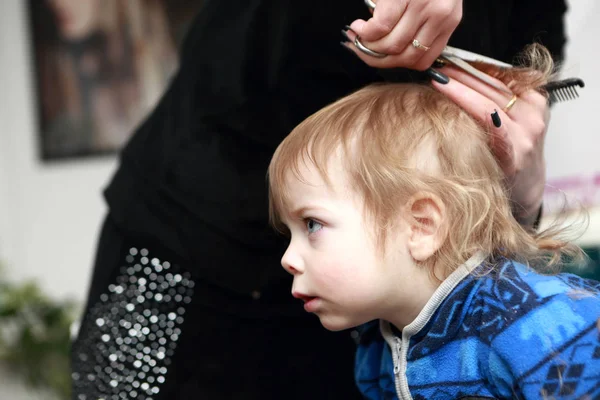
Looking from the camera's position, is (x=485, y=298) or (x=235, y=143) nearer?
(x=485, y=298)

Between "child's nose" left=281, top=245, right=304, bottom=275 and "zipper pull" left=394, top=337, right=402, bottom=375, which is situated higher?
"child's nose" left=281, top=245, right=304, bottom=275

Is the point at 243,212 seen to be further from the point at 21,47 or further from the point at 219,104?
the point at 21,47

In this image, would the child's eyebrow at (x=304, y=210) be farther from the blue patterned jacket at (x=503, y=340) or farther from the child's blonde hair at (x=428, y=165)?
the blue patterned jacket at (x=503, y=340)

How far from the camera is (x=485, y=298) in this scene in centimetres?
70

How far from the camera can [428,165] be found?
748 millimetres

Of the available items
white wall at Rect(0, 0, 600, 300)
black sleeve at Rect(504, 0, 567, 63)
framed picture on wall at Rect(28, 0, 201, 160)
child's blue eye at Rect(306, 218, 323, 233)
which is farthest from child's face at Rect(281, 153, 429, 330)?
white wall at Rect(0, 0, 600, 300)

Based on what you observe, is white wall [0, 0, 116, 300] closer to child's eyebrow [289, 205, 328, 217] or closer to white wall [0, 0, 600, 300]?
white wall [0, 0, 600, 300]

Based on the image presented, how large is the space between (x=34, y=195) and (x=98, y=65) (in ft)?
2.30

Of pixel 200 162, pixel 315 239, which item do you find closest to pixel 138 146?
pixel 200 162

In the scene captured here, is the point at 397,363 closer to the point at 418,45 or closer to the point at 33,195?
the point at 418,45

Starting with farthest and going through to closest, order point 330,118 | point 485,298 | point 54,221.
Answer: point 54,221 → point 330,118 → point 485,298

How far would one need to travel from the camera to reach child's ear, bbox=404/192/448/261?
745 millimetres

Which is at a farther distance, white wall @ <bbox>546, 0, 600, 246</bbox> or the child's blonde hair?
white wall @ <bbox>546, 0, 600, 246</bbox>

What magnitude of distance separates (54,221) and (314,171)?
8.68 ft
